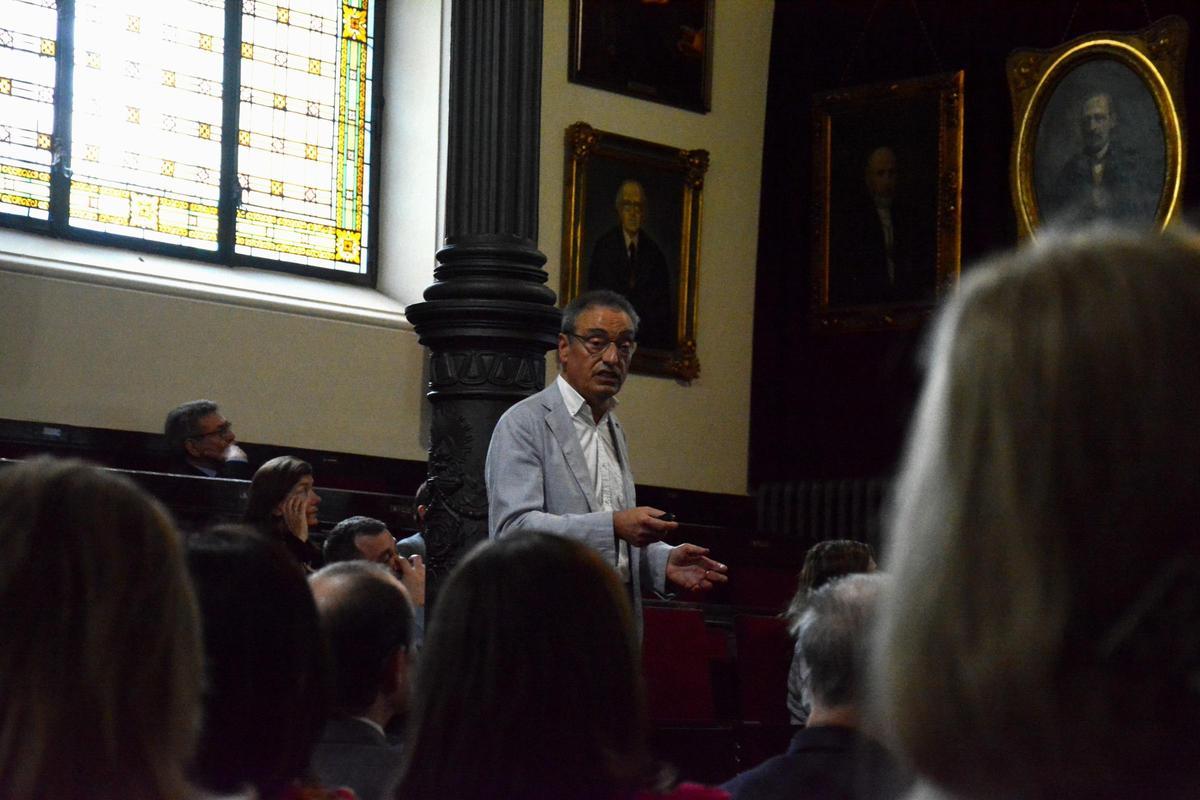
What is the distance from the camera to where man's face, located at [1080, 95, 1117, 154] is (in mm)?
11164

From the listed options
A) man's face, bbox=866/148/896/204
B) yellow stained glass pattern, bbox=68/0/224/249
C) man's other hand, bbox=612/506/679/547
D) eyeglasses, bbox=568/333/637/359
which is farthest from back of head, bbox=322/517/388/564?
man's face, bbox=866/148/896/204

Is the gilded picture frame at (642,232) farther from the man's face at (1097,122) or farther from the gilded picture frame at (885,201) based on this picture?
the man's face at (1097,122)

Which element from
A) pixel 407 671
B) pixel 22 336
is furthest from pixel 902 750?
pixel 22 336

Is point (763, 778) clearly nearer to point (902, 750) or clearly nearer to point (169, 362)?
point (902, 750)

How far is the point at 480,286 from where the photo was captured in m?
5.38

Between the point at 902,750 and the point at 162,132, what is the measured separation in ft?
35.5

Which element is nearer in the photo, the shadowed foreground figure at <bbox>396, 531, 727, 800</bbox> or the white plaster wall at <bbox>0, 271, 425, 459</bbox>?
the shadowed foreground figure at <bbox>396, 531, 727, 800</bbox>

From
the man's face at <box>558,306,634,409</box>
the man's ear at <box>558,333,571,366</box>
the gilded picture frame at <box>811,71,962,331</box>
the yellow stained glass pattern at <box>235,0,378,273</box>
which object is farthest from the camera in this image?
the gilded picture frame at <box>811,71,962,331</box>

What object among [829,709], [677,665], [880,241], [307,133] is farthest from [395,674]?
[880,241]

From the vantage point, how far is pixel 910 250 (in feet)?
40.2

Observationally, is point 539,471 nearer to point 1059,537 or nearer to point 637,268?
point 1059,537

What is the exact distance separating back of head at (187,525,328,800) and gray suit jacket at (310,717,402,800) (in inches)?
26.7

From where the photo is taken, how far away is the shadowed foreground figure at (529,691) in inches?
72.5

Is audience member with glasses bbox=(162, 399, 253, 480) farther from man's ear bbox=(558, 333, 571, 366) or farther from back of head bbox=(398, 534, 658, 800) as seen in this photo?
back of head bbox=(398, 534, 658, 800)
